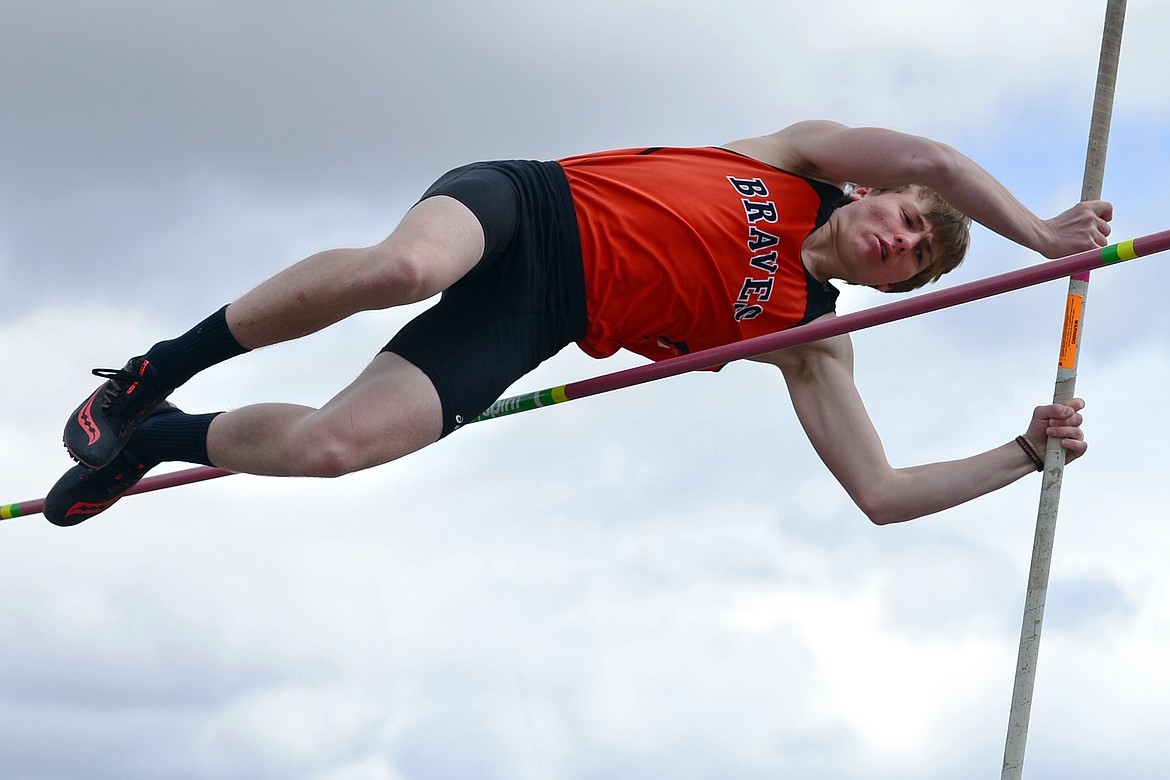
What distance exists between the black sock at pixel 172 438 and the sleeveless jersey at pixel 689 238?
3.76 feet

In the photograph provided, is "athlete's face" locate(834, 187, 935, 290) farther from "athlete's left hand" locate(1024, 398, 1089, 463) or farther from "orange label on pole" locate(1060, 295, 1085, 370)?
"athlete's left hand" locate(1024, 398, 1089, 463)

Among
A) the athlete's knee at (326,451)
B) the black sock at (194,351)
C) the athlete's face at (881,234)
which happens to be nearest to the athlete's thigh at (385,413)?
the athlete's knee at (326,451)

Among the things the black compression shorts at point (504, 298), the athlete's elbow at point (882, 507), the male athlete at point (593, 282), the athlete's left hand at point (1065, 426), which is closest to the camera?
the male athlete at point (593, 282)

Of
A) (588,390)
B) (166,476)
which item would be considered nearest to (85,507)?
(166,476)

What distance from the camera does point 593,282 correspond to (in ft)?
13.0

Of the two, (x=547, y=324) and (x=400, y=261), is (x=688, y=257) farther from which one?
(x=400, y=261)

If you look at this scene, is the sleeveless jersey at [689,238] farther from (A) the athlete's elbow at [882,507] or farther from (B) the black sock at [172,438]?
(B) the black sock at [172,438]

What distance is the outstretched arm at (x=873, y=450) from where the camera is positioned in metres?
4.36

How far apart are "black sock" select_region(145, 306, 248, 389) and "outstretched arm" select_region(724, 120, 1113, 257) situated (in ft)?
5.27

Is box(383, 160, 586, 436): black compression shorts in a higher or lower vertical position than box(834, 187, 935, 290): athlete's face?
lower

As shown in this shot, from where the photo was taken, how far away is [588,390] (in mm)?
4348

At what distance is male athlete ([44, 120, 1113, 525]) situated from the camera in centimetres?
364

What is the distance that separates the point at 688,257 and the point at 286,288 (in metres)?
1.13

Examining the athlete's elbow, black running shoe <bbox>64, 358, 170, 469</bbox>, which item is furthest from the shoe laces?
the athlete's elbow
